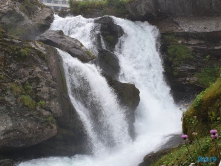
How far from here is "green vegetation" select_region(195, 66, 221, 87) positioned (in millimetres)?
19922

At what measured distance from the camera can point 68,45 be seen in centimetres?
1570

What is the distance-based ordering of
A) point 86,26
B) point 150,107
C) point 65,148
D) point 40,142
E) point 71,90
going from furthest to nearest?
point 86,26 → point 150,107 → point 71,90 → point 65,148 → point 40,142

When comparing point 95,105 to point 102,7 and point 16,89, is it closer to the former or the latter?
point 16,89

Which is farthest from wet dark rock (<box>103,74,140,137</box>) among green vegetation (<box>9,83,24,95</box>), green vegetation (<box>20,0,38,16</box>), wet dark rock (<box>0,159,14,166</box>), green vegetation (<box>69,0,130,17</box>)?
green vegetation (<box>69,0,130,17</box>)

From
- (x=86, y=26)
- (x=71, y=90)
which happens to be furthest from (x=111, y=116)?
(x=86, y=26)

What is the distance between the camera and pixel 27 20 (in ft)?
66.1

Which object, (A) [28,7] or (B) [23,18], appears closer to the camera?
(B) [23,18]

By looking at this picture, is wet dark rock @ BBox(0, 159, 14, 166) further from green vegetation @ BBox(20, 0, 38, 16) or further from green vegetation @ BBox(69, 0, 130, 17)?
green vegetation @ BBox(69, 0, 130, 17)

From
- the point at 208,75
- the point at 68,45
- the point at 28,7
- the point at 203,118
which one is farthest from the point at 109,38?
the point at 203,118

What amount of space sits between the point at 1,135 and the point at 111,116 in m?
5.96

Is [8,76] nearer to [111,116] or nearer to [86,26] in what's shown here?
[111,116]

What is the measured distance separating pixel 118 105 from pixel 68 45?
201 inches

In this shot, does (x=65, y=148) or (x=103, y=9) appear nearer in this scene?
(x=65, y=148)

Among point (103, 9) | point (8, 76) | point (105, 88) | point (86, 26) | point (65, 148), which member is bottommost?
point (65, 148)
